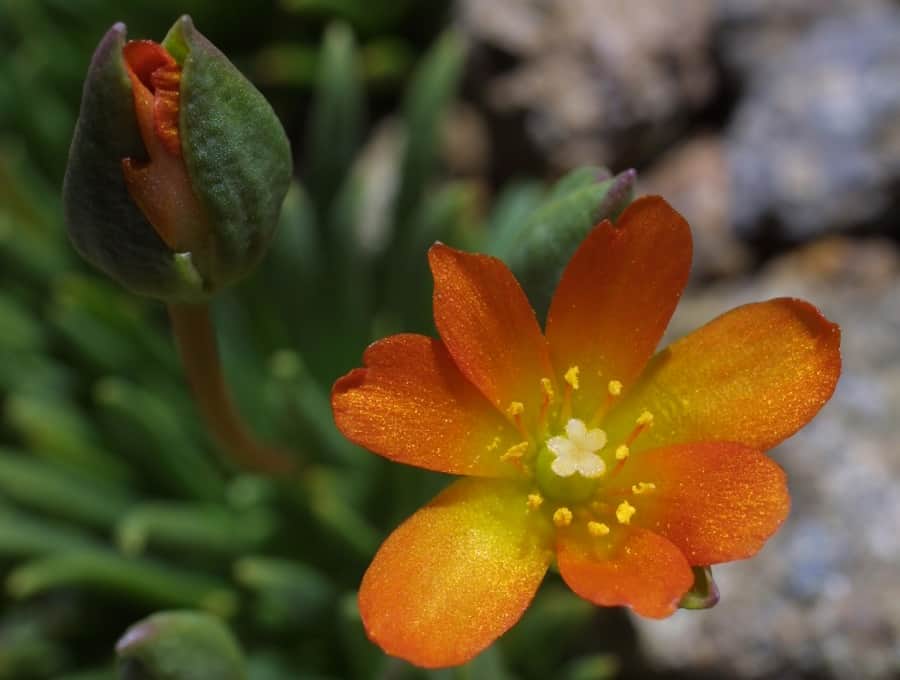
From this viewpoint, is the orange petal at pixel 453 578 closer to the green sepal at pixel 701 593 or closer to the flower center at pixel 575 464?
the flower center at pixel 575 464

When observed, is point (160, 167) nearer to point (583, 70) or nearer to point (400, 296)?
point (400, 296)

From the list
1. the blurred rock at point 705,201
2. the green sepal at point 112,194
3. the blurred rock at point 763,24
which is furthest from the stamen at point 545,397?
the blurred rock at point 763,24

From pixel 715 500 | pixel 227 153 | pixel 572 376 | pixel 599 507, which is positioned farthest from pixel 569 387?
pixel 227 153

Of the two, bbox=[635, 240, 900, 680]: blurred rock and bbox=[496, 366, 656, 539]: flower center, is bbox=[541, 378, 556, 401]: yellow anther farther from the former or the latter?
bbox=[635, 240, 900, 680]: blurred rock

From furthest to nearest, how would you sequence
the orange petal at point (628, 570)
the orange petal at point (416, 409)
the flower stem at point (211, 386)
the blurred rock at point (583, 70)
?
the blurred rock at point (583, 70) < the flower stem at point (211, 386) < the orange petal at point (416, 409) < the orange petal at point (628, 570)

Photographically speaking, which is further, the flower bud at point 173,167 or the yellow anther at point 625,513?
the yellow anther at point 625,513

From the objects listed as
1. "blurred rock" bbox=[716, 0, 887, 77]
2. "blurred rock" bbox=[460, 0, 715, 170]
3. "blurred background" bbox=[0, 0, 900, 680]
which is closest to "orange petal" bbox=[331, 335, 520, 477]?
"blurred background" bbox=[0, 0, 900, 680]

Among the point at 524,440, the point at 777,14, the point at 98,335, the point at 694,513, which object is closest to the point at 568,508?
the point at 524,440
